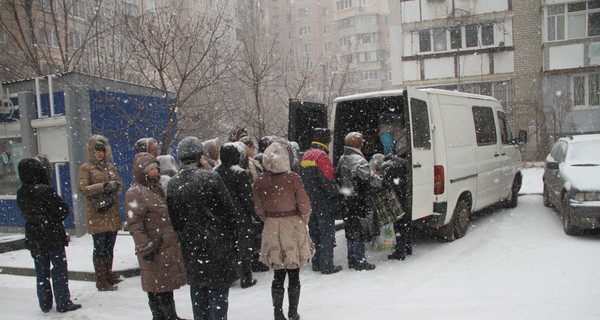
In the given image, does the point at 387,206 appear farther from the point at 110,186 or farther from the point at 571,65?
the point at 571,65

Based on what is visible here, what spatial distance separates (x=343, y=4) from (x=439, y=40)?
43.4 m

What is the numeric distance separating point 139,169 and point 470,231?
6.05 meters

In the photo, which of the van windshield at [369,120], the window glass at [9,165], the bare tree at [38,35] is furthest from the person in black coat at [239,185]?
the bare tree at [38,35]

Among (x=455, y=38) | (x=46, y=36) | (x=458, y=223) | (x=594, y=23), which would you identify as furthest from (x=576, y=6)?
(x=46, y=36)

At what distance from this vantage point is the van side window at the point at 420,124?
6.23m

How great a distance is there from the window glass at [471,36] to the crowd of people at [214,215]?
19728 mm

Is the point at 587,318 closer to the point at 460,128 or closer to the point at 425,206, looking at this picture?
the point at 425,206

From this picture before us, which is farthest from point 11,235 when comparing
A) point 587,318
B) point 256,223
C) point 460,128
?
point 587,318

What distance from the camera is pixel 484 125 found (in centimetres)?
818

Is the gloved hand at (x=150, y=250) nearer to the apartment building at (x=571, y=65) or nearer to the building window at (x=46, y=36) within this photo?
the building window at (x=46, y=36)

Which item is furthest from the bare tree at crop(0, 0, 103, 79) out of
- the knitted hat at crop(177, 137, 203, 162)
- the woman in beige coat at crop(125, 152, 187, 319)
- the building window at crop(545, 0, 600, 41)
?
the building window at crop(545, 0, 600, 41)

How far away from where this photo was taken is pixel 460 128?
7.29 m

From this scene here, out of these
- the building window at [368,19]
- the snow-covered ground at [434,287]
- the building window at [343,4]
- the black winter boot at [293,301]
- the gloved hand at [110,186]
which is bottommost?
the snow-covered ground at [434,287]

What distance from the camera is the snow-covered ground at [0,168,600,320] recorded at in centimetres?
459
